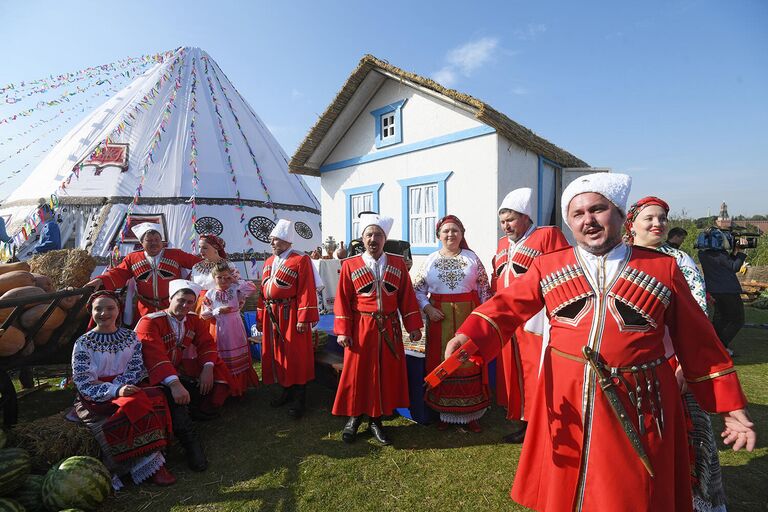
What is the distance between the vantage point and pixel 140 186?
12.2 metres

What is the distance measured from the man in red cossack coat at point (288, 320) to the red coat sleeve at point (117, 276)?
5.78 ft

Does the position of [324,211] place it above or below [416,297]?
above

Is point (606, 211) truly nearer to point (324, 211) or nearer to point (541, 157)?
point (541, 157)

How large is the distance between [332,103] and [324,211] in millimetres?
2698

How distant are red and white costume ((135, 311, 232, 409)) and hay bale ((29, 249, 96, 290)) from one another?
10.7 ft

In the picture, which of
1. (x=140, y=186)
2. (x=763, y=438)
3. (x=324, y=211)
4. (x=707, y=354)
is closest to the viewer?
(x=707, y=354)

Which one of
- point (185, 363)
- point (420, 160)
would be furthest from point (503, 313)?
point (420, 160)

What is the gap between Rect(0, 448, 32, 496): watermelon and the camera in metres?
2.47

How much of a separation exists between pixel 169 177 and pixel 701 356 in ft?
45.6

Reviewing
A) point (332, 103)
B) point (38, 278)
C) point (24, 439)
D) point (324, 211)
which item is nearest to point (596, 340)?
point (24, 439)

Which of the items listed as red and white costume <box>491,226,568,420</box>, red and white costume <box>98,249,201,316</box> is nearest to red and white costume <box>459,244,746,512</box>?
red and white costume <box>491,226,568,420</box>

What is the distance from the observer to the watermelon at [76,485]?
249cm

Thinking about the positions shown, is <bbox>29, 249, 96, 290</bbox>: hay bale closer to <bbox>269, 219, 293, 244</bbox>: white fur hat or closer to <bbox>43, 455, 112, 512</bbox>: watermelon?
<bbox>269, 219, 293, 244</bbox>: white fur hat

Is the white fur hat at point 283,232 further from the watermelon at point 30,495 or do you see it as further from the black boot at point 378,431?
the watermelon at point 30,495
